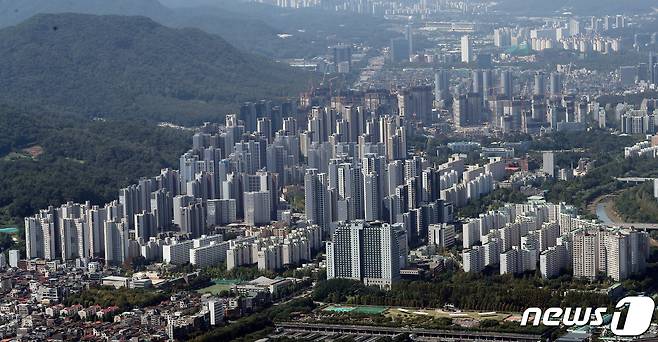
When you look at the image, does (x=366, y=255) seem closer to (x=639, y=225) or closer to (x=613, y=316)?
(x=613, y=316)

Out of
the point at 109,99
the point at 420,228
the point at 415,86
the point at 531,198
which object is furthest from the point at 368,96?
the point at 420,228

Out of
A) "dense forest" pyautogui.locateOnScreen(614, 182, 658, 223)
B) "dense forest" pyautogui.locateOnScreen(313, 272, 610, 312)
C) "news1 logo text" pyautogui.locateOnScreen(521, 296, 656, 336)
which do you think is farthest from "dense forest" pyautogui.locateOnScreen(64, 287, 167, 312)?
"dense forest" pyautogui.locateOnScreen(614, 182, 658, 223)

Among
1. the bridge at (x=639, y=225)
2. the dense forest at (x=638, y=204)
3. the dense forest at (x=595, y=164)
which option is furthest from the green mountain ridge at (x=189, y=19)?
the bridge at (x=639, y=225)

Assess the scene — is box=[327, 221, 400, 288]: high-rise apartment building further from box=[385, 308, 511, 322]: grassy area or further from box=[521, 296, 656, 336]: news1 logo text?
box=[521, 296, 656, 336]: news1 logo text

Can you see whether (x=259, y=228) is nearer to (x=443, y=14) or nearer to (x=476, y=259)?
(x=476, y=259)

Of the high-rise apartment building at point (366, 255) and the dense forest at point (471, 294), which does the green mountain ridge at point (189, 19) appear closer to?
the high-rise apartment building at point (366, 255)

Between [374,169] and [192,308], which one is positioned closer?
[192,308]
